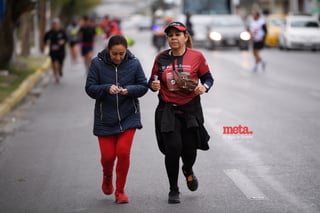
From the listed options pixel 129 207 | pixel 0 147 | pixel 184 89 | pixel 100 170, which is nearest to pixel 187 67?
pixel 184 89

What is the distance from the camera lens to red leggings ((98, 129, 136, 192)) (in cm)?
729

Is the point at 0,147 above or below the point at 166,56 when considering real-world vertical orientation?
below

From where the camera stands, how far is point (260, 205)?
716cm

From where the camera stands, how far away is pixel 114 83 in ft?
23.9

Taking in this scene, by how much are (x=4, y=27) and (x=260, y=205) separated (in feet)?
55.2

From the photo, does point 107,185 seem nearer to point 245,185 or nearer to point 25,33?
point 245,185

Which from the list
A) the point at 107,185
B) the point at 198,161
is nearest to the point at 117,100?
the point at 107,185

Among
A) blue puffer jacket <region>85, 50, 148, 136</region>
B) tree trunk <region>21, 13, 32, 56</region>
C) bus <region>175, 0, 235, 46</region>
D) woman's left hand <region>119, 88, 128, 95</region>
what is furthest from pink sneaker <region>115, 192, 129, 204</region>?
bus <region>175, 0, 235, 46</region>

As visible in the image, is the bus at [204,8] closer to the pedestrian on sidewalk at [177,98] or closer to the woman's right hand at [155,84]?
the pedestrian on sidewalk at [177,98]

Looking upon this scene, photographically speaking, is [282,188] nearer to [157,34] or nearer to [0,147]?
[0,147]

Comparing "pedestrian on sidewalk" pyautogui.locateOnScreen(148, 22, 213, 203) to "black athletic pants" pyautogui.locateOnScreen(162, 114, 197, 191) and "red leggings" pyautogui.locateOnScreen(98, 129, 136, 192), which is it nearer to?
"black athletic pants" pyautogui.locateOnScreen(162, 114, 197, 191)

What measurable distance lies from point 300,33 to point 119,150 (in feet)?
99.8

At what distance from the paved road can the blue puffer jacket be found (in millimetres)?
756

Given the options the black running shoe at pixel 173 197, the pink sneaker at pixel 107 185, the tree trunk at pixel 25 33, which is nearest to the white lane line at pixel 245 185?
the black running shoe at pixel 173 197
